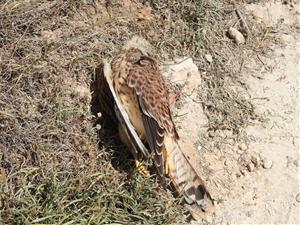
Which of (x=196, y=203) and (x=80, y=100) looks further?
(x=80, y=100)

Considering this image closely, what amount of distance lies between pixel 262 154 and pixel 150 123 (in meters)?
1.02

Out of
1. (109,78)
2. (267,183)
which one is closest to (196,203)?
(267,183)

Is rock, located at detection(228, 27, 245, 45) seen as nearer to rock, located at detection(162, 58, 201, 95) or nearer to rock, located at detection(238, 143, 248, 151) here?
rock, located at detection(162, 58, 201, 95)

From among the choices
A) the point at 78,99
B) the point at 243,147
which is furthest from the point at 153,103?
the point at 243,147

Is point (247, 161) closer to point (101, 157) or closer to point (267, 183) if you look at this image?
point (267, 183)

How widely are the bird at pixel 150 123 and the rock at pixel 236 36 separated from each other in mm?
1071

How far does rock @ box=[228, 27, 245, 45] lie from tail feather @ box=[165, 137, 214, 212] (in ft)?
4.89

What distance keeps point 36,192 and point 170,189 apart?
1025 millimetres

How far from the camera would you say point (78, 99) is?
539cm

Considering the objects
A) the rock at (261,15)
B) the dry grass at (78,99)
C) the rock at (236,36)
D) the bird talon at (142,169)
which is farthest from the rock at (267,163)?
the rock at (261,15)

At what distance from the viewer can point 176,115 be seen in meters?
5.69

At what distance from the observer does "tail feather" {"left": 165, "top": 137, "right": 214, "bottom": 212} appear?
16.6 feet

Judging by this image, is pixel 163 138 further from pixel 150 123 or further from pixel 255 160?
pixel 255 160

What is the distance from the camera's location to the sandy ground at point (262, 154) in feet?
17.2
